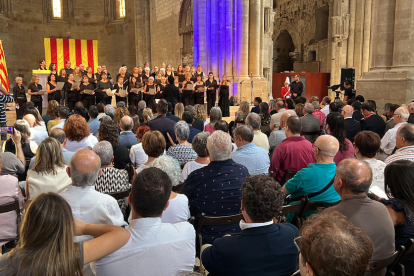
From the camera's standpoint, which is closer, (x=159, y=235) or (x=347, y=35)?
(x=159, y=235)

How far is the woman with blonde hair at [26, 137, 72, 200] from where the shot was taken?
3.21 metres

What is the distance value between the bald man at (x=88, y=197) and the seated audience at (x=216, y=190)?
68cm

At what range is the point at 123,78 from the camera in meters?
11.6

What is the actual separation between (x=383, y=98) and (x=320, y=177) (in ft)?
27.7

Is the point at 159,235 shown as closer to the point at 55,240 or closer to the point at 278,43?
the point at 55,240

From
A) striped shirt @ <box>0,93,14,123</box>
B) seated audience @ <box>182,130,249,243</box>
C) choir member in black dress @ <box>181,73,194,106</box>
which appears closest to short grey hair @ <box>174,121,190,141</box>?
seated audience @ <box>182,130,249,243</box>

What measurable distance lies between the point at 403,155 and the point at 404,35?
791cm

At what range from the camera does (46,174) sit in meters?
3.26

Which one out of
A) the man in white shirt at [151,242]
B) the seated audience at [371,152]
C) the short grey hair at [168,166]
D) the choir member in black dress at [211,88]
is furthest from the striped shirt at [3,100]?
the choir member in black dress at [211,88]

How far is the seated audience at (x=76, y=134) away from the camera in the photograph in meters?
4.80

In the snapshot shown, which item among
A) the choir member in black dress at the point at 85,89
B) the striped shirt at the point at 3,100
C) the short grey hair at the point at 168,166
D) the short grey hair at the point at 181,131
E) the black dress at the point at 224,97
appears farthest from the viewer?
the black dress at the point at 224,97

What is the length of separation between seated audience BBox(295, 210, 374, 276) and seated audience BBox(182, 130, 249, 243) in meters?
1.69

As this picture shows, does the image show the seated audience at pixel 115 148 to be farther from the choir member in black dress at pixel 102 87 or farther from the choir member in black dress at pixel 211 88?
the choir member in black dress at pixel 211 88

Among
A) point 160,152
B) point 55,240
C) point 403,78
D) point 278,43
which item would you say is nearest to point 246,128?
point 160,152
